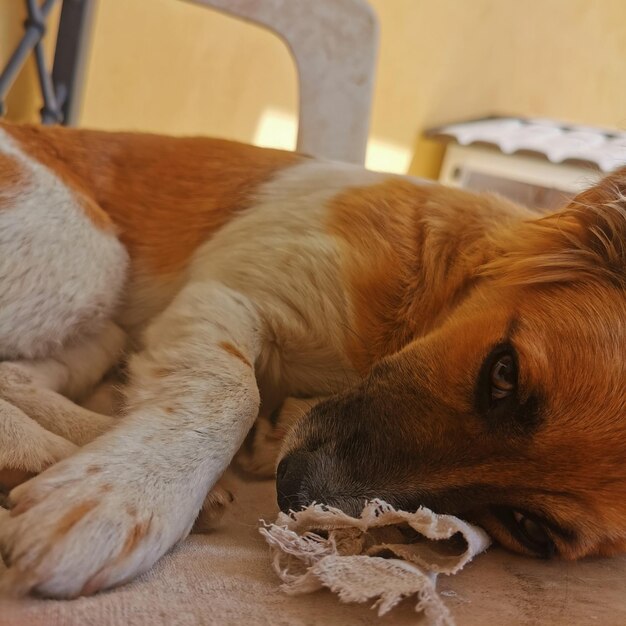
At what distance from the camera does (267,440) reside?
62.4 inches

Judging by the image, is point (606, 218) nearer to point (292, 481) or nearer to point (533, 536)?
point (533, 536)

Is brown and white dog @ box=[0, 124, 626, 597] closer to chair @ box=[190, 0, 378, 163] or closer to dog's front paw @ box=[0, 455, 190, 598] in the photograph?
dog's front paw @ box=[0, 455, 190, 598]

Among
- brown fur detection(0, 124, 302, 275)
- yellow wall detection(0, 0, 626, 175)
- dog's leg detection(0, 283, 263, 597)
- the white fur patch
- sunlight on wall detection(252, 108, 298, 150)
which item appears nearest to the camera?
dog's leg detection(0, 283, 263, 597)

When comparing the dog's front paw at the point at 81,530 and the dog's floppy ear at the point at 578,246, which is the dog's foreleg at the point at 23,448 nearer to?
the dog's front paw at the point at 81,530

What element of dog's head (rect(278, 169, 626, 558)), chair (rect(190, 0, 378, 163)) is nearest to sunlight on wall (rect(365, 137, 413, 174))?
chair (rect(190, 0, 378, 163))

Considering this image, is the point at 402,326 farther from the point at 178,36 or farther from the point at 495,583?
the point at 178,36

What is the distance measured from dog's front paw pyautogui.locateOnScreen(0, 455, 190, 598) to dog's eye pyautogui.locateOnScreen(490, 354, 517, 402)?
62 centimetres

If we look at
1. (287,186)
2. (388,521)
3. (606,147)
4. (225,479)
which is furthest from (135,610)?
(606,147)

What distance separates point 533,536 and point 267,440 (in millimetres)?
595

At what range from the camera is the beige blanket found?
92 cm

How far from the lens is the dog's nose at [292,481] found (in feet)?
3.98

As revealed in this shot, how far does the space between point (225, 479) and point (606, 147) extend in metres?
3.74

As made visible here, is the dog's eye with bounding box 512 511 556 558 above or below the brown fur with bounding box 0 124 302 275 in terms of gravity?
below

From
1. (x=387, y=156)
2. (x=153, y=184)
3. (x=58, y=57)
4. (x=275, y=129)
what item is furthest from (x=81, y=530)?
(x=387, y=156)
